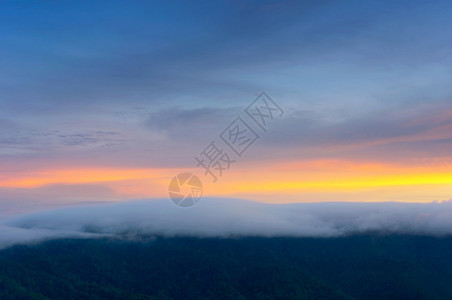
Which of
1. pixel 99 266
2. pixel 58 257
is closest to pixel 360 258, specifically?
pixel 99 266

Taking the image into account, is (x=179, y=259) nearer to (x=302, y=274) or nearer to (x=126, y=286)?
(x=126, y=286)

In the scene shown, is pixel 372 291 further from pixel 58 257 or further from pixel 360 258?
pixel 58 257

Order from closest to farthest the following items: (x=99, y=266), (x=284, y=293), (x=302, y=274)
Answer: (x=284, y=293)
(x=302, y=274)
(x=99, y=266)

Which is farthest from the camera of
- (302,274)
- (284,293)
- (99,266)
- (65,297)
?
(99,266)

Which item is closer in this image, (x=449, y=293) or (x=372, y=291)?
(x=449, y=293)

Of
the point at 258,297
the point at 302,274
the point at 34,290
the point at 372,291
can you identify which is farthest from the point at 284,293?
the point at 34,290

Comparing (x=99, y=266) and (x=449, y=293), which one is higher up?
(x=99, y=266)
